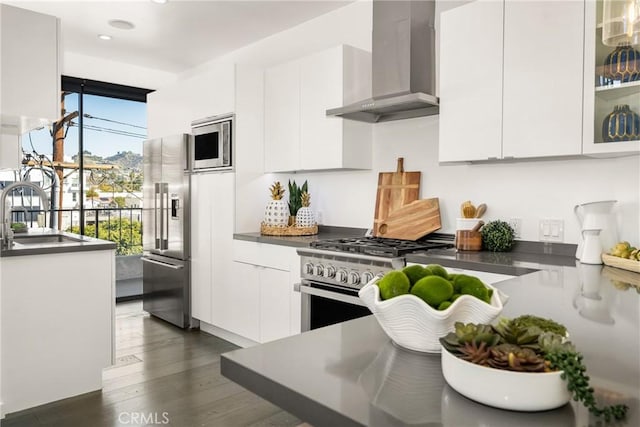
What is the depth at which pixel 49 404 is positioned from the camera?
2.57 meters

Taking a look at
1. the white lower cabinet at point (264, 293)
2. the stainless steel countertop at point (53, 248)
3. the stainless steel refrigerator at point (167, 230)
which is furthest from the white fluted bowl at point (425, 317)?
the stainless steel refrigerator at point (167, 230)

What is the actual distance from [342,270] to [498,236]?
90 cm

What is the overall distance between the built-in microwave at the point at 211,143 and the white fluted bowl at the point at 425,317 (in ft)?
10.1

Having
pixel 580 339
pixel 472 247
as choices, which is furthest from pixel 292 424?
pixel 580 339

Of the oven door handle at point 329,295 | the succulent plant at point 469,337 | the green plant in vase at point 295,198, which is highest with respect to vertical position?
the green plant in vase at point 295,198

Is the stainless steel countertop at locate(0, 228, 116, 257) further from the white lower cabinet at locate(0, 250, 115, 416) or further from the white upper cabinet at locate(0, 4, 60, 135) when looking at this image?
the white upper cabinet at locate(0, 4, 60, 135)

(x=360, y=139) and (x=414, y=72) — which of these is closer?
(x=414, y=72)

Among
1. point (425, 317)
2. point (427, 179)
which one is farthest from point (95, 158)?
point (425, 317)

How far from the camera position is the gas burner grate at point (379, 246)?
8.07ft

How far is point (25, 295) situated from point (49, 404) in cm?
65

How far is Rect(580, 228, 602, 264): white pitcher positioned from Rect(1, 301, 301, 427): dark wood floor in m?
1.66

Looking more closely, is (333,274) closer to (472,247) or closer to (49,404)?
(472,247)

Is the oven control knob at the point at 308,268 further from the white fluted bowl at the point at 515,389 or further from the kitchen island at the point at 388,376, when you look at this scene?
the white fluted bowl at the point at 515,389

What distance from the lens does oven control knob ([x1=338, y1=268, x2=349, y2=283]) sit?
259 cm
